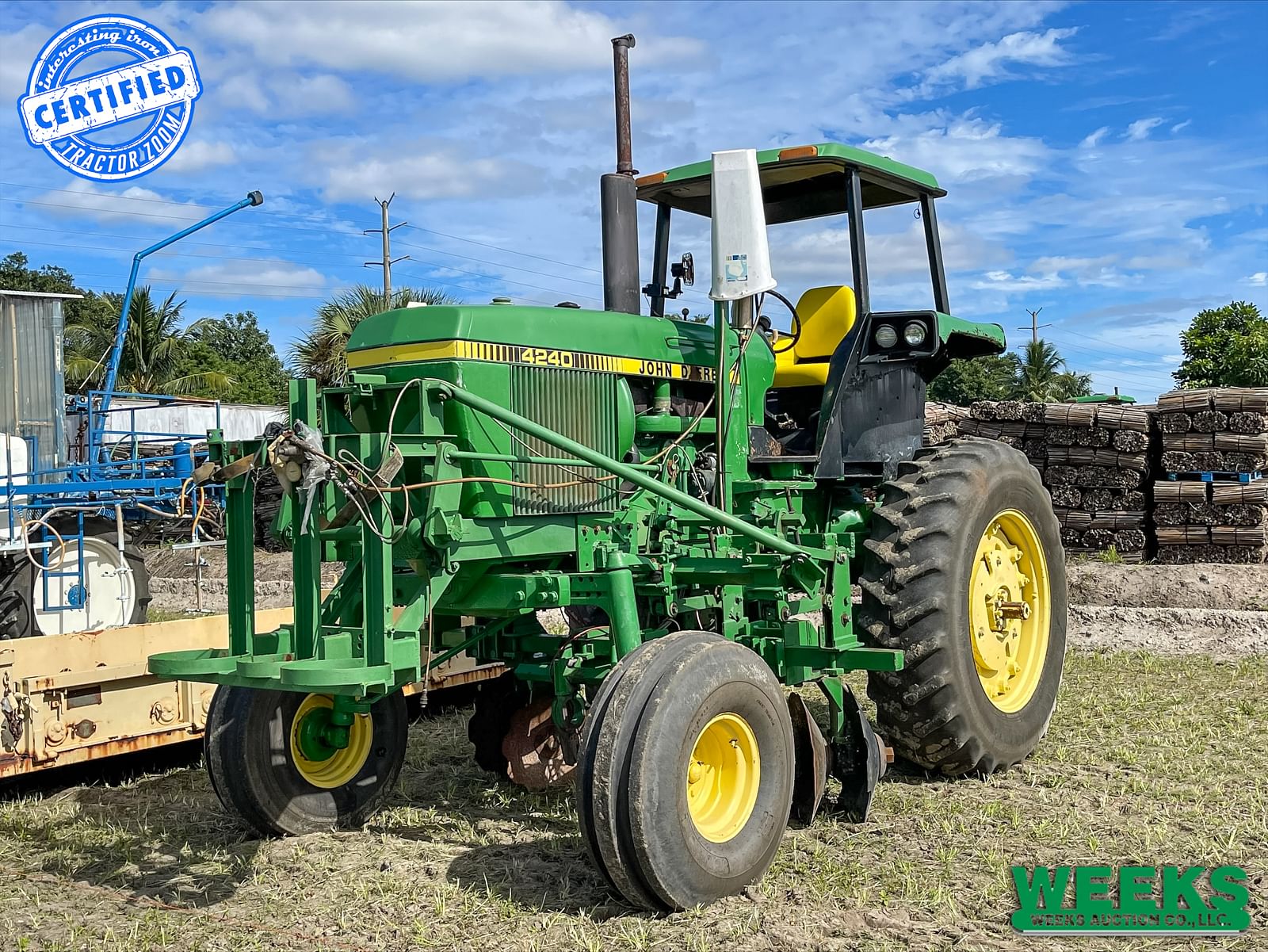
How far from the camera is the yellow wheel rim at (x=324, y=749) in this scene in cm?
514

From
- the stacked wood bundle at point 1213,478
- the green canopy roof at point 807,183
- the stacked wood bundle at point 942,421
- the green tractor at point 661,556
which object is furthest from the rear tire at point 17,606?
the stacked wood bundle at point 1213,478

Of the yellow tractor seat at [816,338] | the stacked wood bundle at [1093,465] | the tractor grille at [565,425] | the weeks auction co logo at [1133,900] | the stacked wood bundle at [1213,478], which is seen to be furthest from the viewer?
the stacked wood bundle at [1093,465]

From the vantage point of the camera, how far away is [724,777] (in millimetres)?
4324

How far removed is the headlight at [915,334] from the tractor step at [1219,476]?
7961 mm

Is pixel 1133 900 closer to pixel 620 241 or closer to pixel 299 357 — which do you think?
pixel 620 241

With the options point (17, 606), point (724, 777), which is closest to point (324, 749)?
point (724, 777)

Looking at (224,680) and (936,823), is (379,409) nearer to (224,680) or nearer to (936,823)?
(224,680)

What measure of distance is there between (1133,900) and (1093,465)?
9936 millimetres

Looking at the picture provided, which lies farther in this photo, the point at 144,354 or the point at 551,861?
the point at 144,354

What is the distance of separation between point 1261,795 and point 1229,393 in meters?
8.51

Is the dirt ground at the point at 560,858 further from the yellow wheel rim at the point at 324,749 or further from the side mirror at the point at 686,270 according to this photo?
the side mirror at the point at 686,270

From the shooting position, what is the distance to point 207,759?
5012 mm

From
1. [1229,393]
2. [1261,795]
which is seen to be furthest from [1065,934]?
[1229,393]

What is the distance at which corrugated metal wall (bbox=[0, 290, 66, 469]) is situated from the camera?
13.1m
